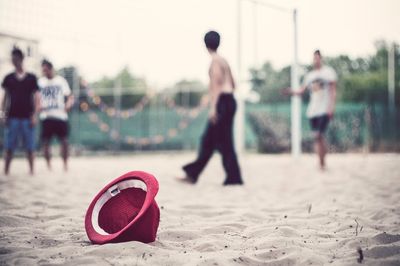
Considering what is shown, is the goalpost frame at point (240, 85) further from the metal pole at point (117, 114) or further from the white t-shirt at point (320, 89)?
the metal pole at point (117, 114)

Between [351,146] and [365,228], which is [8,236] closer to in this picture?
[365,228]

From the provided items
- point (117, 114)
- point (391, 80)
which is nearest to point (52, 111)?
point (117, 114)

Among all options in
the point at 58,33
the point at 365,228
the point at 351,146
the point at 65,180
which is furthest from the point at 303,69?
the point at 365,228

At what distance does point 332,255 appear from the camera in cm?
194

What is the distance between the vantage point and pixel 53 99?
20.8 feet

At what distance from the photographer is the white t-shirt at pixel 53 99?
20.9ft

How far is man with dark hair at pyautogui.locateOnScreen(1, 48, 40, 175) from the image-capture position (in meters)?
5.76

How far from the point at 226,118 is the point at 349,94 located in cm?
1486

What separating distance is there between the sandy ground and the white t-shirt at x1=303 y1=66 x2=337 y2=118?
1.91 m

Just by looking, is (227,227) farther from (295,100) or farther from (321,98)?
(295,100)

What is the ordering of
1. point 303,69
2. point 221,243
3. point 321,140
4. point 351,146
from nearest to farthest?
point 221,243, point 321,140, point 303,69, point 351,146

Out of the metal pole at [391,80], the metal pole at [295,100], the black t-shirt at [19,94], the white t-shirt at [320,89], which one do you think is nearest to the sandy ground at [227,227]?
the black t-shirt at [19,94]

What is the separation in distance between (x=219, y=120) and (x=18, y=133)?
3102 millimetres

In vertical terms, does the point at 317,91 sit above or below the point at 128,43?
below
